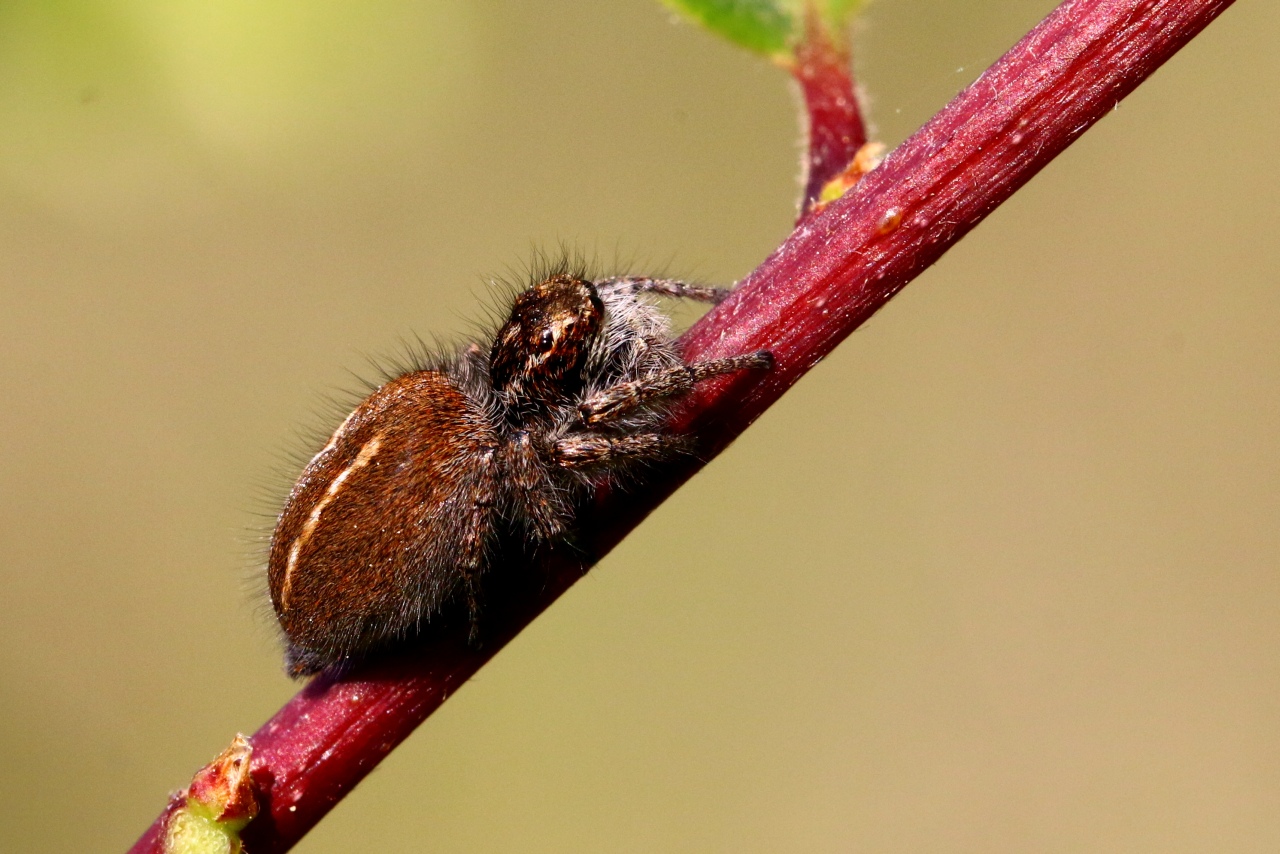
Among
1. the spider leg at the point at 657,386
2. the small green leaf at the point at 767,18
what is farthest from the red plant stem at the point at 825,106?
the spider leg at the point at 657,386

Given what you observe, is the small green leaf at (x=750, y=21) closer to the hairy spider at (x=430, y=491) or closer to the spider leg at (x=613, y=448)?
the hairy spider at (x=430, y=491)

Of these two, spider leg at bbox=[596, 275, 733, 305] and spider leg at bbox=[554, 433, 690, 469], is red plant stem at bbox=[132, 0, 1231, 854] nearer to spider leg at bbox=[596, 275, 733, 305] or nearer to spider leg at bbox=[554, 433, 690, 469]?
spider leg at bbox=[554, 433, 690, 469]

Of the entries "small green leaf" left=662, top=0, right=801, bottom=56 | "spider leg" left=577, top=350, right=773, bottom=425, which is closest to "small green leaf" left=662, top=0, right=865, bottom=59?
"small green leaf" left=662, top=0, right=801, bottom=56

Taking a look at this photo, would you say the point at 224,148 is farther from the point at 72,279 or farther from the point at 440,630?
the point at 72,279

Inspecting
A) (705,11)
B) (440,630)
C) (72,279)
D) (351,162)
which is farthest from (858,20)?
(72,279)

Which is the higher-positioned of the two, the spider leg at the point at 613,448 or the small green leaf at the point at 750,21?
the small green leaf at the point at 750,21
